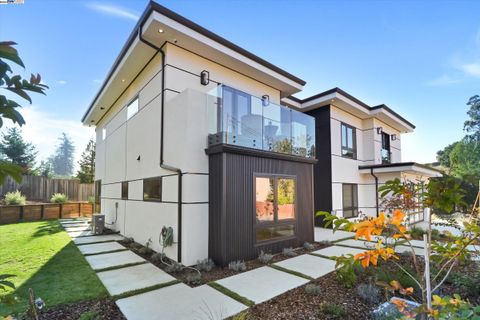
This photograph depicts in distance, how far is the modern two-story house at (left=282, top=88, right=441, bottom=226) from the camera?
11.1m

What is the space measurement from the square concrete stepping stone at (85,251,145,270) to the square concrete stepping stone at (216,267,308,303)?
2.67 metres

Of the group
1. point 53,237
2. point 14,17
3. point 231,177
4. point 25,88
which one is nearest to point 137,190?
point 53,237

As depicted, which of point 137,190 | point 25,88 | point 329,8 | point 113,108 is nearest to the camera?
point 25,88

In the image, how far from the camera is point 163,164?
6.36 m

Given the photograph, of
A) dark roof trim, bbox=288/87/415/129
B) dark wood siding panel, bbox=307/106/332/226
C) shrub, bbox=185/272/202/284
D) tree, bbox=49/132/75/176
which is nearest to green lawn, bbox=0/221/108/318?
shrub, bbox=185/272/202/284

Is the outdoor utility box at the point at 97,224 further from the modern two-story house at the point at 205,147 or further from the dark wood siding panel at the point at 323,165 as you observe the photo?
the dark wood siding panel at the point at 323,165

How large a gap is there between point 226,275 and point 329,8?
795 centimetres

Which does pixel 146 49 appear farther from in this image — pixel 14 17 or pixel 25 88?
pixel 25 88

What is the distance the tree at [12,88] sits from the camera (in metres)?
1.08

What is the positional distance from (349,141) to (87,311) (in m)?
12.1

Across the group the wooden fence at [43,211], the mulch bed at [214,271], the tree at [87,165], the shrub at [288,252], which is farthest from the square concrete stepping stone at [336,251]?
the tree at [87,165]

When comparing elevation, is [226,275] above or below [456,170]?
below

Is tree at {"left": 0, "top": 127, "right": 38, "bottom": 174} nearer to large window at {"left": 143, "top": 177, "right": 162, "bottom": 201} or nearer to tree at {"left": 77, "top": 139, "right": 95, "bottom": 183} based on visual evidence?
tree at {"left": 77, "top": 139, "right": 95, "bottom": 183}

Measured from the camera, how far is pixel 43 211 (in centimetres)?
1277
